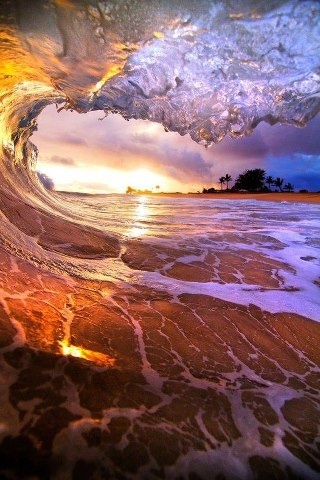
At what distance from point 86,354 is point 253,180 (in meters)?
77.9

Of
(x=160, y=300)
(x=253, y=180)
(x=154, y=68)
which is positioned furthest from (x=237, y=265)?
(x=253, y=180)

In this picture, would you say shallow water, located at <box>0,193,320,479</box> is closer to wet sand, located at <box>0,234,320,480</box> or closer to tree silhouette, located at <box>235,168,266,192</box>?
wet sand, located at <box>0,234,320,480</box>

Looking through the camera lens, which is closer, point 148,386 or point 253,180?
point 148,386

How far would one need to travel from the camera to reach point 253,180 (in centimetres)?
7506

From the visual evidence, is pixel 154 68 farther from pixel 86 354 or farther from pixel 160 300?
pixel 86 354

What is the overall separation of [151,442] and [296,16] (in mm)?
4504

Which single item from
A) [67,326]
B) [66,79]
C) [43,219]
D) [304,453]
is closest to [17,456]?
[67,326]

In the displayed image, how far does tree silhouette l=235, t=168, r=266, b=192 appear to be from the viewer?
74.3 m

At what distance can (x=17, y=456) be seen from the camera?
187cm

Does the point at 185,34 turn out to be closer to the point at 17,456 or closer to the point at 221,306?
the point at 221,306

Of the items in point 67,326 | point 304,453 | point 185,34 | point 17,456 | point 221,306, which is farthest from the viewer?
point 221,306

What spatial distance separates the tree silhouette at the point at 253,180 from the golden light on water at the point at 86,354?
247ft

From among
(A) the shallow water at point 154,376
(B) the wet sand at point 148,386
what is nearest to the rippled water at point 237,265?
(A) the shallow water at point 154,376

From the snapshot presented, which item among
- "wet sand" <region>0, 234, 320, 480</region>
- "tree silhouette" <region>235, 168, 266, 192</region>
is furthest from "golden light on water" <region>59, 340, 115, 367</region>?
"tree silhouette" <region>235, 168, 266, 192</region>
